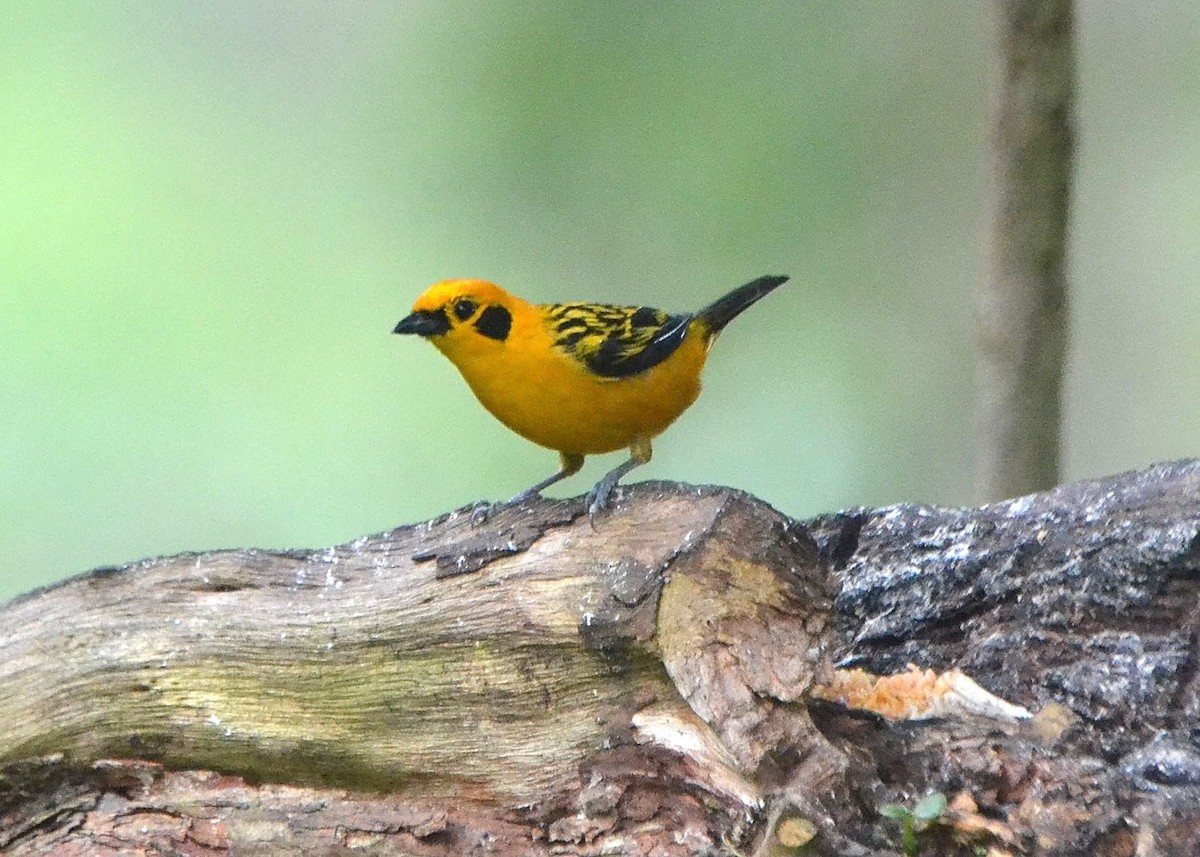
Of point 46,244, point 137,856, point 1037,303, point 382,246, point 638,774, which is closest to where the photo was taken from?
point 638,774

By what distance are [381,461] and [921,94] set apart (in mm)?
2403

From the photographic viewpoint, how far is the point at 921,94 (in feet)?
13.9

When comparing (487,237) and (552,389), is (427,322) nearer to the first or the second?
(552,389)

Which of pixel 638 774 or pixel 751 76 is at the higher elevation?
pixel 751 76

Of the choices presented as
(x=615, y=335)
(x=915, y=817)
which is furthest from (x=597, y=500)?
(x=915, y=817)

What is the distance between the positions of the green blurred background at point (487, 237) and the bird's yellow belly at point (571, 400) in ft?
3.36

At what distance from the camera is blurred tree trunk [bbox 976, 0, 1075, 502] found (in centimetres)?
280

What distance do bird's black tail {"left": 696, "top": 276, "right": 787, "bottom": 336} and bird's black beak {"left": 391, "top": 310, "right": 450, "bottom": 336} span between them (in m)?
0.84

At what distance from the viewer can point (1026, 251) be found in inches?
119

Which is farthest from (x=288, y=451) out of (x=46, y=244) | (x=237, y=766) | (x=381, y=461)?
(x=237, y=766)

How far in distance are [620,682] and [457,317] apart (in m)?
1.33

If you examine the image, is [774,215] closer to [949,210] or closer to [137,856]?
[949,210]

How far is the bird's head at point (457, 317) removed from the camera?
3164 mm

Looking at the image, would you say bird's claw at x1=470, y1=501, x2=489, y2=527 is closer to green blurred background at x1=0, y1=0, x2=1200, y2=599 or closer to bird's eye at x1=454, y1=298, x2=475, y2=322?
bird's eye at x1=454, y1=298, x2=475, y2=322
